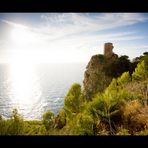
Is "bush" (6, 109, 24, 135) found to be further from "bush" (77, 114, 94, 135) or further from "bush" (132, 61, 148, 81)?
Result: "bush" (132, 61, 148, 81)

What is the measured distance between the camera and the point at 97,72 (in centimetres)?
1906

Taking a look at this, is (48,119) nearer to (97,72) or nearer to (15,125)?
(97,72)

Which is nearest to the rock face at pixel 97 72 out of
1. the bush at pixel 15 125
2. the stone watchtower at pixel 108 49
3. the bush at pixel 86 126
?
the stone watchtower at pixel 108 49

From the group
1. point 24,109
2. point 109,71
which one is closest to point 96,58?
point 109,71

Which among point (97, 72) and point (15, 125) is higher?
point (97, 72)

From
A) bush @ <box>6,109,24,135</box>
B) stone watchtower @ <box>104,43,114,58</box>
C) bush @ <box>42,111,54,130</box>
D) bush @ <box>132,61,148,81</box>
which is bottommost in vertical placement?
bush @ <box>42,111,54,130</box>

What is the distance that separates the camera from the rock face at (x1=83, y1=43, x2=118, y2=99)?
720 inches

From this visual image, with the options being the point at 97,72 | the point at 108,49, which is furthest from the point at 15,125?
the point at 108,49

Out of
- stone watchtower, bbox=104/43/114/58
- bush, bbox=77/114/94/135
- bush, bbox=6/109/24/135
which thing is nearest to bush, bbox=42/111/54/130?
stone watchtower, bbox=104/43/114/58

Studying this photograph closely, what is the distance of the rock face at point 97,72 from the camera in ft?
60.0

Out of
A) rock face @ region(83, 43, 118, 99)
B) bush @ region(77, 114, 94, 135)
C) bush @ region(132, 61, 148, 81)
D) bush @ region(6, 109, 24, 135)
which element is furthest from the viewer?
rock face @ region(83, 43, 118, 99)

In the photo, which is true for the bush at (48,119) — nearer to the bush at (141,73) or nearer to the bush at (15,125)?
the bush at (141,73)

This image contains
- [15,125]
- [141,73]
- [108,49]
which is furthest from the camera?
[108,49]
